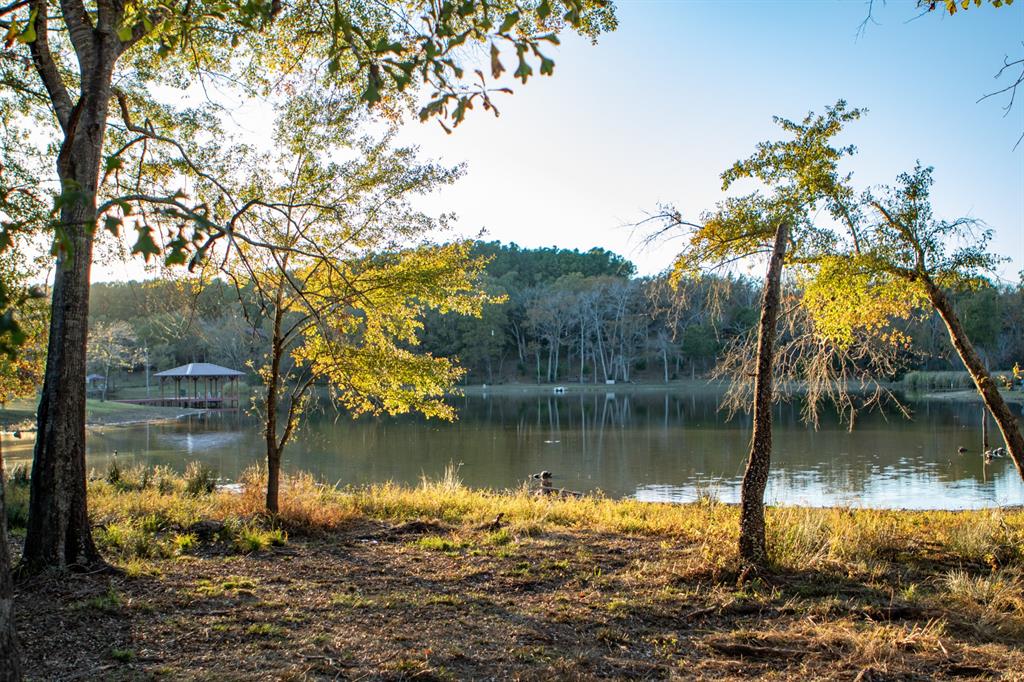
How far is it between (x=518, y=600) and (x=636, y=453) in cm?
1841

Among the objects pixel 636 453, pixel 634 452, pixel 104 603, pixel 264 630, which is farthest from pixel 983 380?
pixel 634 452

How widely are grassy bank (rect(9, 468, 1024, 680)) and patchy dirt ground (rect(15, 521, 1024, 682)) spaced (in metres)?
0.02

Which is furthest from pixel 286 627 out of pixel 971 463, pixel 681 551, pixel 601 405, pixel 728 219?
pixel 601 405

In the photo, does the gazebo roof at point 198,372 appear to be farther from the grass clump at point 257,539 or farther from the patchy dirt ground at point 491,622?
the patchy dirt ground at point 491,622

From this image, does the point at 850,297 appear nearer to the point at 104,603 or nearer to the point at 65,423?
the point at 104,603

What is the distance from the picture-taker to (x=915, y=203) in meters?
7.51

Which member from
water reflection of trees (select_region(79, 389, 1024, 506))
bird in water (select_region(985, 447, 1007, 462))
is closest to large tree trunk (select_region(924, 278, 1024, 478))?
water reflection of trees (select_region(79, 389, 1024, 506))

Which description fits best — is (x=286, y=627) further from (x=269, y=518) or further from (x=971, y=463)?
(x=971, y=463)

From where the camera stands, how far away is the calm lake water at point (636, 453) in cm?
1747

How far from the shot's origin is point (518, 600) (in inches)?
235

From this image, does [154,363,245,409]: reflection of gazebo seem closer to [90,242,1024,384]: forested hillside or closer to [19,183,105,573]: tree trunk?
[90,242,1024,384]: forested hillside

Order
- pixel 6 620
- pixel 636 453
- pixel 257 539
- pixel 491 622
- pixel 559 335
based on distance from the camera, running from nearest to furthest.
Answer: pixel 6 620, pixel 491 622, pixel 257 539, pixel 636 453, pixel 559 335

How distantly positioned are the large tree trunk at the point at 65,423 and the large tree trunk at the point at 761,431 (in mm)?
5641

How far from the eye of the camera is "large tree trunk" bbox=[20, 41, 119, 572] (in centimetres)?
591
